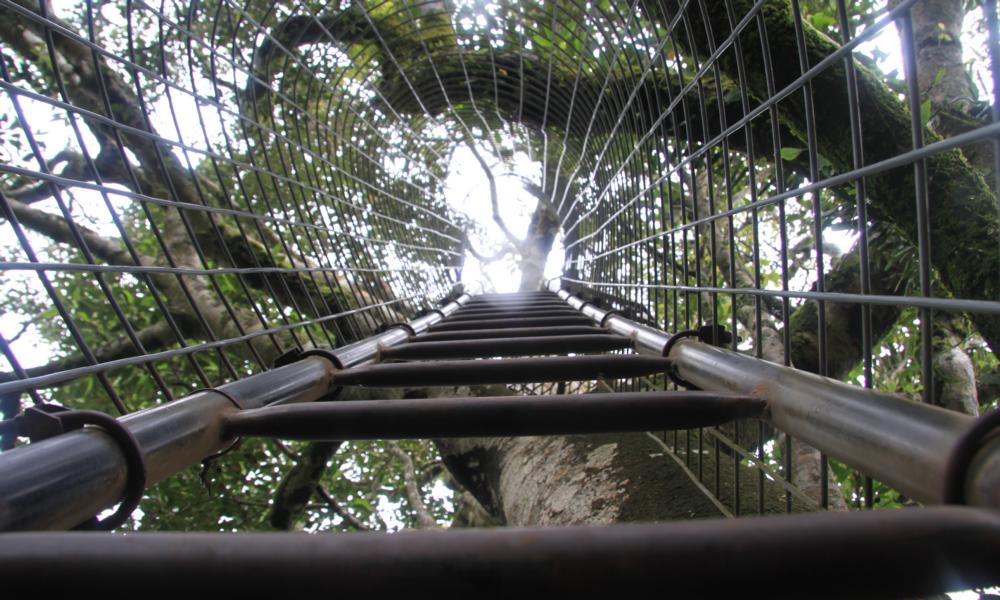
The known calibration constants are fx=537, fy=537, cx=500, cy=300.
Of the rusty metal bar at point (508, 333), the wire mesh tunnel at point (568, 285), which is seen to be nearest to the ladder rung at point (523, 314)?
the wire mesh tunnel at point (568, 285)

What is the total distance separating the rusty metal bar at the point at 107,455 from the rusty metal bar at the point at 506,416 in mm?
130

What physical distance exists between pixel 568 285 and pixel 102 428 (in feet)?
11.7

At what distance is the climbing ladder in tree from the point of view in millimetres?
355

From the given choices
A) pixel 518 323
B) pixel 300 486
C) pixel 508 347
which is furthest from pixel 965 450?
pixel 300 486

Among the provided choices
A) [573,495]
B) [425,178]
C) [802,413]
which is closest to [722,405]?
[802,413]

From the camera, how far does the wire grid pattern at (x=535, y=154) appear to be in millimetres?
938

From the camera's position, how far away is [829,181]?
2.50 ft

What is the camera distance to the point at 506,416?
30.5 inches

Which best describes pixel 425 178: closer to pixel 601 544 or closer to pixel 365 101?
pixel 365 101

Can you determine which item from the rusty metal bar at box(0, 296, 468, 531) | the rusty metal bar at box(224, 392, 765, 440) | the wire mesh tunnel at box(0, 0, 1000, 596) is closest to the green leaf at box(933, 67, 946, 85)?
the wire mesh tunnel at box(0, 0, 1000, 596)

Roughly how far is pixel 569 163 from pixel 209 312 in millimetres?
2442

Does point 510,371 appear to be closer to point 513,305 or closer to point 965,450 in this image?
point 965,450

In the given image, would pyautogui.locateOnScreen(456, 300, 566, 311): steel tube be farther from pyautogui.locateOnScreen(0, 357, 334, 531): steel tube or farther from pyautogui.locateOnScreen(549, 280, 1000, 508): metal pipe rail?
pyautogui.locateOnScreen(0, 357, 334, 531): steel tube

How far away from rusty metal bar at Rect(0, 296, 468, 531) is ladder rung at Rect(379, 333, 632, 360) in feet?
1.67
